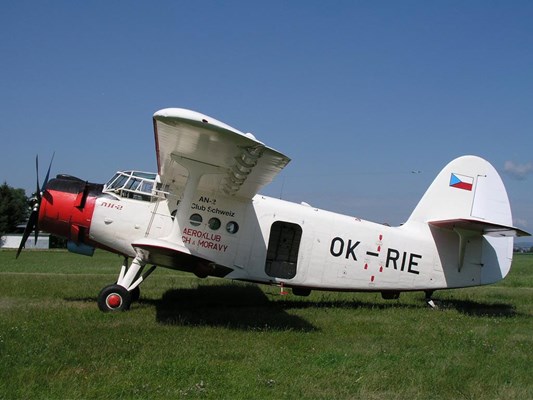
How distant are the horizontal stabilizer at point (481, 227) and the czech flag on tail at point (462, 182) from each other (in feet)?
3.34

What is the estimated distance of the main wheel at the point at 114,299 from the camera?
8.81 meters

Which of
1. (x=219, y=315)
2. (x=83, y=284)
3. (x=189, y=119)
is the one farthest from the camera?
(x=83, y=284)

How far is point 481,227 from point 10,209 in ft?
246

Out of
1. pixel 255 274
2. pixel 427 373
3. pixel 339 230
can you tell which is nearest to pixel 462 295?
pixel 339 230

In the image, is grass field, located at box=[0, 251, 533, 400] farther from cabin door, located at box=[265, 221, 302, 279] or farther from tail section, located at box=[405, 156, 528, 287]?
tail section, located at box=[405, 156, 528, 287]

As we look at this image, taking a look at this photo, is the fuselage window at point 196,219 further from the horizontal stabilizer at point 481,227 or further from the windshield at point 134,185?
the horizontal stabilizer at point 481,227

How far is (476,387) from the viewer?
5.16 metres

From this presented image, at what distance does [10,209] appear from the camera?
71562mm

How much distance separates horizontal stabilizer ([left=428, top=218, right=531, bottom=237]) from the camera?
9258 millimetres

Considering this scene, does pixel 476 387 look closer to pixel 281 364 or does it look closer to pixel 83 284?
pixel 281 364

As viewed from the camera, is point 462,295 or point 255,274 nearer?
point 255,274

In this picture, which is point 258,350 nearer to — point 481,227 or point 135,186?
point 135,186

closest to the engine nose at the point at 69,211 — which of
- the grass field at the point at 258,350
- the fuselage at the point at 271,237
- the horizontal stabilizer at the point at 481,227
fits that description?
the fuselage at the point at 271,237

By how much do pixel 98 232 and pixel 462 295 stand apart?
393 inches
